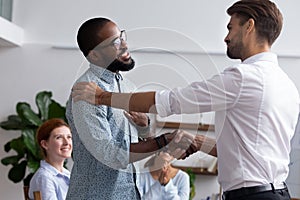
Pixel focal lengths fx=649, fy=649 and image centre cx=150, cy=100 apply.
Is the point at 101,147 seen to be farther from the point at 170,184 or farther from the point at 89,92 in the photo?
the point at 170,184

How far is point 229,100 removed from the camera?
1958 mm

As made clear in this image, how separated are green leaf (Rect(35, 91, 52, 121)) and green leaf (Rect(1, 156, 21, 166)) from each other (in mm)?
416

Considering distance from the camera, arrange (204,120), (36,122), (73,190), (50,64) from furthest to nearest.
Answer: (50,64) < (36,122) < (204,120) < (73,190)

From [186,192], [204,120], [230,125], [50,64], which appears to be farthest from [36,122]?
[230,125]

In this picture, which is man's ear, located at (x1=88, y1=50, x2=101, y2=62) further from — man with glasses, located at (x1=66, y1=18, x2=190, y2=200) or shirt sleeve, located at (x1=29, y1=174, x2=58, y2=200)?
shirt sleeve, located at (x1=29, y1=174, x2=58, y2=200)

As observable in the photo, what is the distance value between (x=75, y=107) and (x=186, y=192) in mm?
2608

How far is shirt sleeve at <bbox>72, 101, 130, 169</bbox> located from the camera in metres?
2.08

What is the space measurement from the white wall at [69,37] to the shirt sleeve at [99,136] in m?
3.45

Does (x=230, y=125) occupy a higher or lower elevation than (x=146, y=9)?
lower

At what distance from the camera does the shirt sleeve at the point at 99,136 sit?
6.82ft

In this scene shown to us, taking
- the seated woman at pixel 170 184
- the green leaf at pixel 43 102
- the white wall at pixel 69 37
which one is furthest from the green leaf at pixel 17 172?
the seated woman at pixel 170 184

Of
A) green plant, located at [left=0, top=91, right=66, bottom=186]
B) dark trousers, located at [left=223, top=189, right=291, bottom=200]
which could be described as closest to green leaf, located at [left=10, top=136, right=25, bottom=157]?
green plant, located at [left=0, top=91, right=66, bottom=186]

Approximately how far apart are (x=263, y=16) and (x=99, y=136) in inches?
25.2

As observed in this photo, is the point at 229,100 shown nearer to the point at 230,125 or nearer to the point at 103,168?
the point at 230,125
